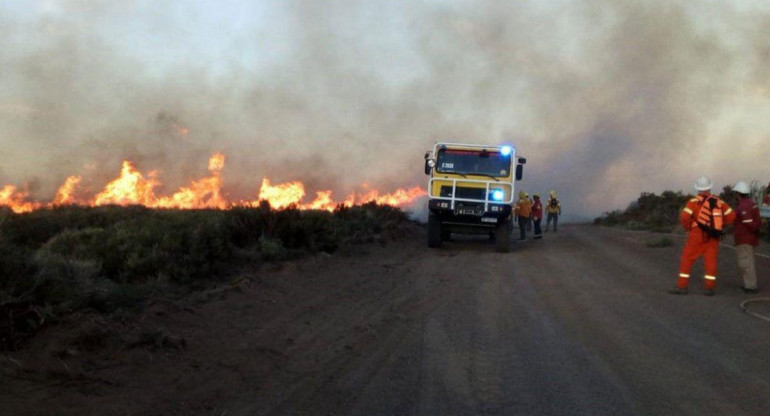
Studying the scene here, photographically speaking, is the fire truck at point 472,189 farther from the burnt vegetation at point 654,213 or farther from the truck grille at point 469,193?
the burnt vegetation at point 654,213

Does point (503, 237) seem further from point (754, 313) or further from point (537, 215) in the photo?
point (754, 313)

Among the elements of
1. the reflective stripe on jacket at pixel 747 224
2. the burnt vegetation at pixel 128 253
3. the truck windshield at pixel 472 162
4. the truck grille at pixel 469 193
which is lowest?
the burnt vegetation at pixel 128 253

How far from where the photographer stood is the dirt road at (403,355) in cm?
509

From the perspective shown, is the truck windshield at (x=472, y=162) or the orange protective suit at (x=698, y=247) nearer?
the orange protective suit at (x=698, y=247)

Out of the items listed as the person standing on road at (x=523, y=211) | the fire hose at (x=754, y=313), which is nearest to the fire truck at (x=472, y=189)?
the person standing on road at (x=523, y=211)

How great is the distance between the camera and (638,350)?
688cm

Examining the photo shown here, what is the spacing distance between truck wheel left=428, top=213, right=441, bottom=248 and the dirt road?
25.7 ft

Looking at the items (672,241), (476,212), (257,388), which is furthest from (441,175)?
(257,388)

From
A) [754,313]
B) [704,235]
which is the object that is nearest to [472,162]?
[704,235]

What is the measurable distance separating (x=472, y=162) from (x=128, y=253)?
1162cm

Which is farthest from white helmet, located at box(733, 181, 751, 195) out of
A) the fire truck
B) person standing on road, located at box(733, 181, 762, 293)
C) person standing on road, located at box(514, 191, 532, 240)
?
person standing on road, located at box(514, 191, 532, 240)

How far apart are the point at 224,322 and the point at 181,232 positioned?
3.51 metres

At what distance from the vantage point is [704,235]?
436 inches

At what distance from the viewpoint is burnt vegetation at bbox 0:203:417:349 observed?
613 centimetres
